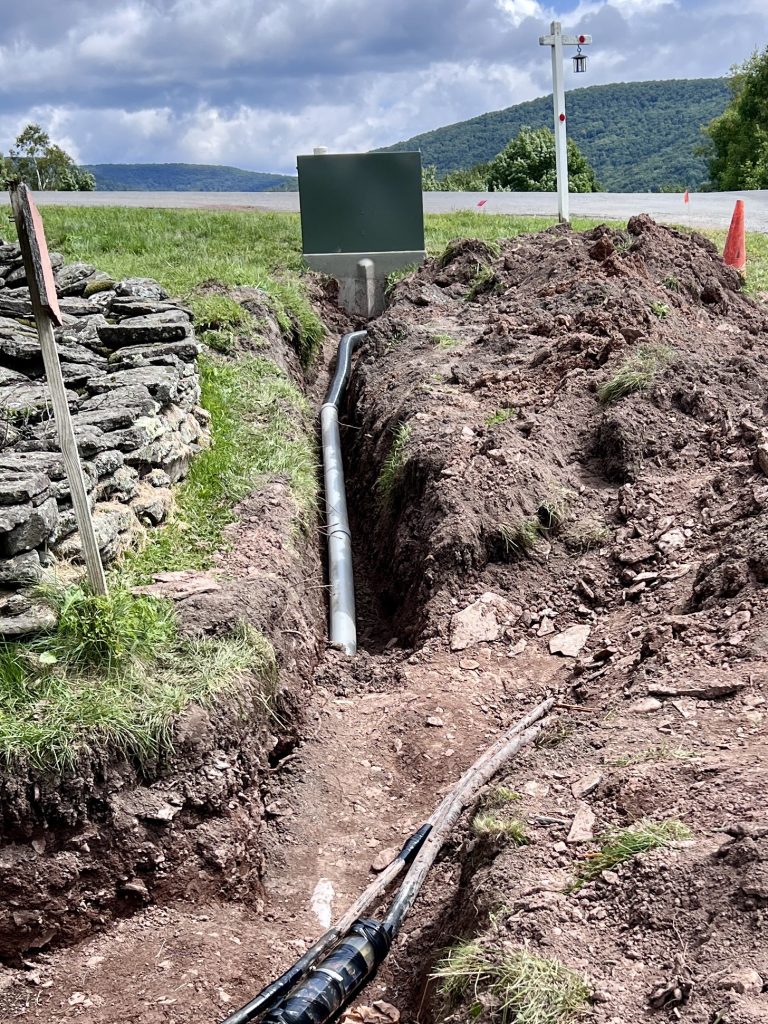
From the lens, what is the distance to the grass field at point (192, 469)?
3682mm

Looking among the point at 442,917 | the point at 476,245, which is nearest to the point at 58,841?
the point at 442,917

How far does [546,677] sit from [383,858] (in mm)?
1371

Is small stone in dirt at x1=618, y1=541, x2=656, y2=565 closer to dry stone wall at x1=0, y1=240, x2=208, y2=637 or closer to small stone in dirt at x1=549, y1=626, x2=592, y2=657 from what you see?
small stone in dirt at x1=549, y1=626, x2=592, y2=657

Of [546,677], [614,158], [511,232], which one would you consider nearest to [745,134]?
[511,232]

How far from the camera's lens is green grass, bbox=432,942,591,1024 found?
2.49 metres

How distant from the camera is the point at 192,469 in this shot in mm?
5816

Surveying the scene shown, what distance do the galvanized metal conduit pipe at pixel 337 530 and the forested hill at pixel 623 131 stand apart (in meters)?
64.6

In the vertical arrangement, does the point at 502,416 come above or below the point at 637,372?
below

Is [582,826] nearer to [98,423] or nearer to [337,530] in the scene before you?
[98,423]

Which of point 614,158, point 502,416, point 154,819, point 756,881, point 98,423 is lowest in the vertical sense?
point 154,819

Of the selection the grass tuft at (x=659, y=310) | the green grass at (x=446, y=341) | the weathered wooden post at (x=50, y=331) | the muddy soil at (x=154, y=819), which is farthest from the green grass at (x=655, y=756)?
the green grass at (x=446, y=341)

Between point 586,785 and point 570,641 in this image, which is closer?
point 586,785

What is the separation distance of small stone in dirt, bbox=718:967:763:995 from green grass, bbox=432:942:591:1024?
38cm

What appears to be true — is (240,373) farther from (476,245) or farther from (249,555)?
(476,245)
